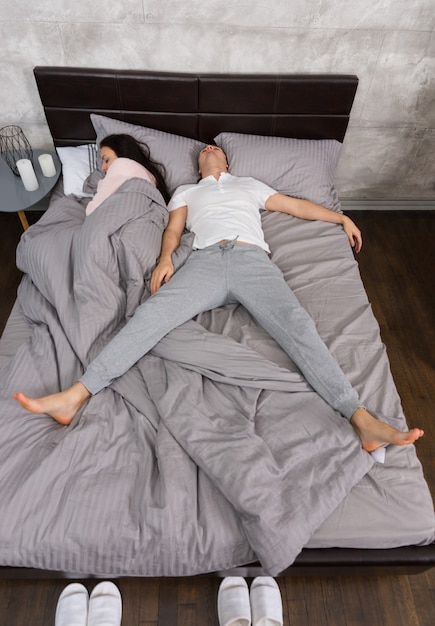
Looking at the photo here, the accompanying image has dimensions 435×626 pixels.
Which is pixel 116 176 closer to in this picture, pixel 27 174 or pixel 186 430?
pixel 27 174

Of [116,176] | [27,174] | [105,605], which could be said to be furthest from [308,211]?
[105,605]

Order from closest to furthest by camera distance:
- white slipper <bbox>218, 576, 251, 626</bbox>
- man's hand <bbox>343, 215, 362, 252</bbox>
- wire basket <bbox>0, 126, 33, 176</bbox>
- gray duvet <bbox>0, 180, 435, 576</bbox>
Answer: gray duvet <bbox>0, 180, 435, 576</bbox> < white slipper <bbox>218, 576, 251, 626</bbox> < man's hand <bbox>343, 215, 362, 252</bbox> < wire basket <bbox>0, 126, 33, 176</bbox>

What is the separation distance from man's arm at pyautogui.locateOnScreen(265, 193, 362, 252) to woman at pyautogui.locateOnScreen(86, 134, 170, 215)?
54 cm

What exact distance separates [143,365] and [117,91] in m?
1.45

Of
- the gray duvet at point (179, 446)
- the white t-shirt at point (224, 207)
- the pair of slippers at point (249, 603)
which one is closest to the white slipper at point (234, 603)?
the pair of slippers at point (249, 603)

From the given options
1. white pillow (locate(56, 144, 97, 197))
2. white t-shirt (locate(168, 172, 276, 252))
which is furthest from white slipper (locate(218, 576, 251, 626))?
white pillow (locate(56, 144, 97, 197))

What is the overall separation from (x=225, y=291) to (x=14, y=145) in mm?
1635

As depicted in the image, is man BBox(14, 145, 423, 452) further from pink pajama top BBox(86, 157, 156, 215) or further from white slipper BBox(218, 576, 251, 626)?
white slipper BBox(218, 576, 251, 626)

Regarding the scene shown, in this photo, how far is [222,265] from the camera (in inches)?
69.4

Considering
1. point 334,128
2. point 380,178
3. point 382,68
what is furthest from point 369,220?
point 382,68

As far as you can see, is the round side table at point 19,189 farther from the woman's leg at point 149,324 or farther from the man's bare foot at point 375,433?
the man's bare foot at point 375,433

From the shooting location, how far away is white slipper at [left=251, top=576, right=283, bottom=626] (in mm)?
1327

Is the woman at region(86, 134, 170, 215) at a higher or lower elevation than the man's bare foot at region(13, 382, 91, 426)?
higher

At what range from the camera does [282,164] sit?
7.31 ft
